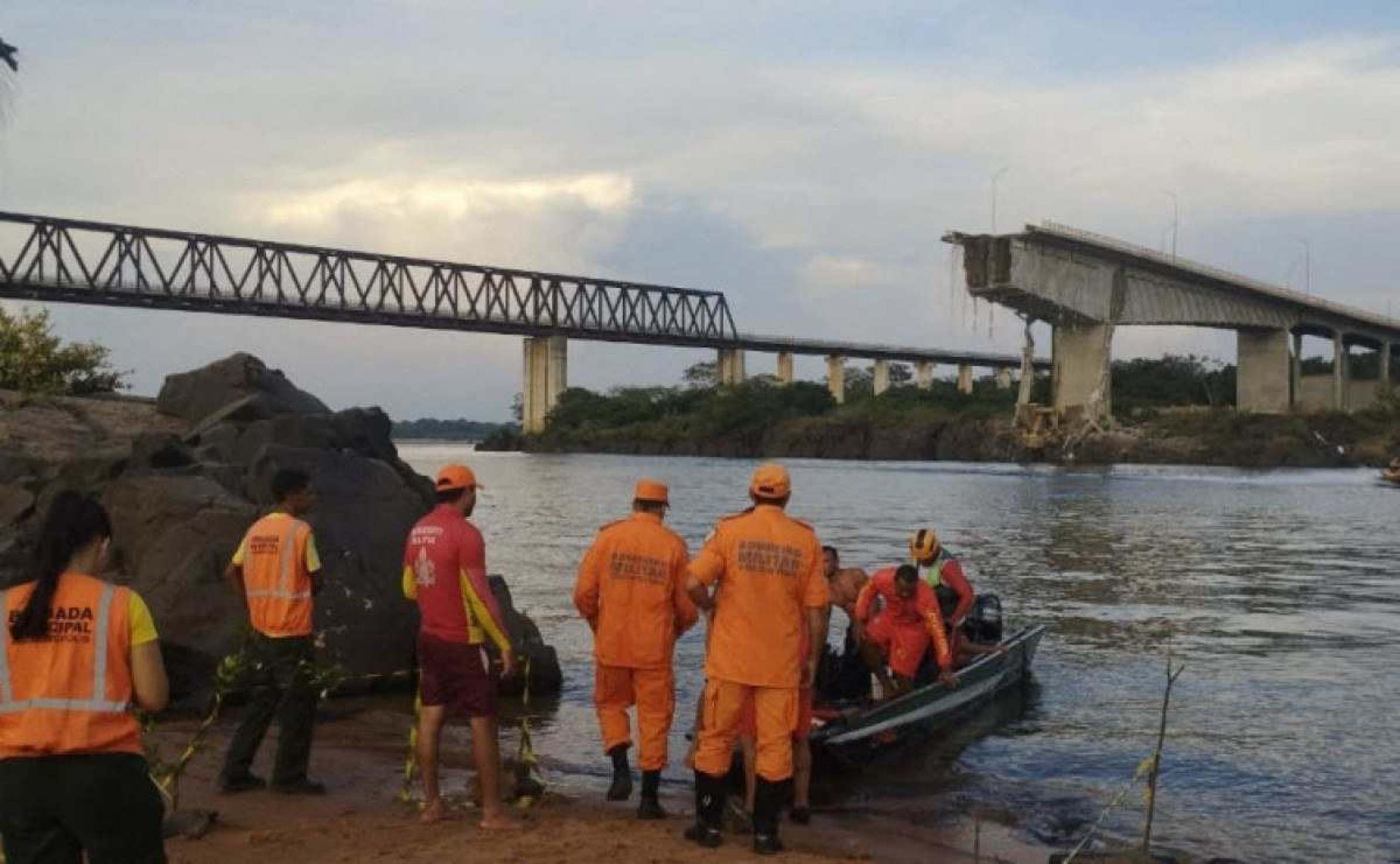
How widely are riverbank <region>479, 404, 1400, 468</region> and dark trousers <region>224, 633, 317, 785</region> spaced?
91.8 meters

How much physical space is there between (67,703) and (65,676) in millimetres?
87

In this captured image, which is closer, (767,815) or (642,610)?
(767,815)

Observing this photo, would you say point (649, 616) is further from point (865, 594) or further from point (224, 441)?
point (224, 441)

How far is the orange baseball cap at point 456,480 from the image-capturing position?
8156mm

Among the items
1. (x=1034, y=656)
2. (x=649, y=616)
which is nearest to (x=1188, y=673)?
(x=1034, y=656)

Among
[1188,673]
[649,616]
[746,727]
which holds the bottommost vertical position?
[1188,673]

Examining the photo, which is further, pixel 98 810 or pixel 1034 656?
pixel 1034 656

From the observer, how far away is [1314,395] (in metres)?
114

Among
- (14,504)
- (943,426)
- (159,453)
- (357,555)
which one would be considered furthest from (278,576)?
(943,426)

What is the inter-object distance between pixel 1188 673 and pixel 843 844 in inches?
400

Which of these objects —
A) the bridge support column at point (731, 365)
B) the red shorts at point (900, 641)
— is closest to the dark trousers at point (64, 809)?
the red shorts at point (900, 641)

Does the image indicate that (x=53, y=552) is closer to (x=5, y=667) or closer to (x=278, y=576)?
(x=5, y=667)

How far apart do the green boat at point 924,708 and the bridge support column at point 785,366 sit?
137869 mm

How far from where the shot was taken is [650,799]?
888 cm
